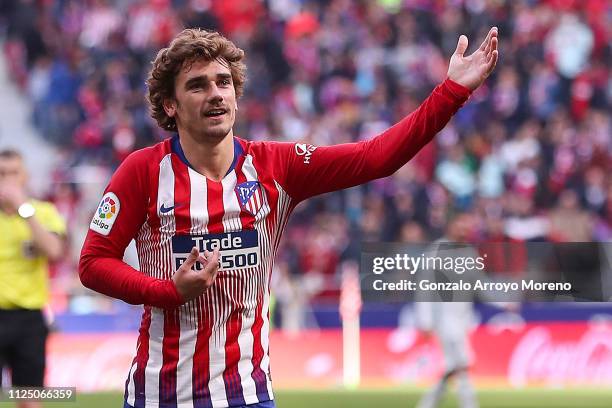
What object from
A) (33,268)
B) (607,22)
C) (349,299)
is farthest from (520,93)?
(33,268)

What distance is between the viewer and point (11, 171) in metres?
7.69

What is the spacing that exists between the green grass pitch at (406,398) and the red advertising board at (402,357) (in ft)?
0.54

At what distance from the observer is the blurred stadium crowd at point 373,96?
583 inches

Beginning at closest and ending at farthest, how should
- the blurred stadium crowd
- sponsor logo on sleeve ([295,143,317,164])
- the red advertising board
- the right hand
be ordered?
the right hand → sponsor logo on sleeve ([295,143,317,164]) → the red advertising board → the blurred stadium crowd

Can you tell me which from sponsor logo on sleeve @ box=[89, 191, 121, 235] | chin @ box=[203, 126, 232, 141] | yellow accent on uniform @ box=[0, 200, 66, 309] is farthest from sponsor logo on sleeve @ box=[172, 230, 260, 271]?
yellow accent on uniform @ box=[0, 200, 66, 309]

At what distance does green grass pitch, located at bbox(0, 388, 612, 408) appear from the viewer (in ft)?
34.3

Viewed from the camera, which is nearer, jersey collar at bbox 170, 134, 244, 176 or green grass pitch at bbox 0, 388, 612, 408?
jersey collar at bbox 170, 134, 244, 176

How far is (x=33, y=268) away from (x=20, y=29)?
35.6 ft

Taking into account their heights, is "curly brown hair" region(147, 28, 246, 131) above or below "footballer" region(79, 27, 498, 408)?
above

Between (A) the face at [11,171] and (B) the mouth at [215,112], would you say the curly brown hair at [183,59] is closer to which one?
(B) the mouth at [215,112]

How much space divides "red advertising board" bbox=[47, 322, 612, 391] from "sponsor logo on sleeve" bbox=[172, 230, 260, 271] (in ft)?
22.6

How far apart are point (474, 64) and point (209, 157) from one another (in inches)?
39.7

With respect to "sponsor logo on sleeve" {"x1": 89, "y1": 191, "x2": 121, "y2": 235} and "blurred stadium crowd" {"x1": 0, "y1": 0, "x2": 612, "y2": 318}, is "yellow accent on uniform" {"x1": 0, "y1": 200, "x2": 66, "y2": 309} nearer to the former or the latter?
"sponsor logo on sleeve" {"x1": 89, "y1": 191, "x2": 121, "y2": 235}

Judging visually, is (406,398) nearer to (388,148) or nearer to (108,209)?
(388,148)
